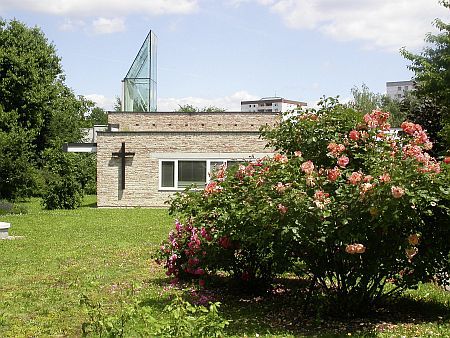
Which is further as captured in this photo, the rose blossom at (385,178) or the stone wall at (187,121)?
the stone wall at (187,121)

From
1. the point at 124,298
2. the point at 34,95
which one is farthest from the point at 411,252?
the point at 34,95

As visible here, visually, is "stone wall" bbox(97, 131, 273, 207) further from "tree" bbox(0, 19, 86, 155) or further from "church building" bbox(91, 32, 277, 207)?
"tree" bbox(0, 19, 86, 155)

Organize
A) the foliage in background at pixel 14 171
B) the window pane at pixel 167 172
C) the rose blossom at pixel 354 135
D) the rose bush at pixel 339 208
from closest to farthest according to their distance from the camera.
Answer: the rose bush at pixel 339 208 → the rose blossom at pixel 354 135 → the window pane at pixel 167 172 → the foliage in background at pixel 14 171

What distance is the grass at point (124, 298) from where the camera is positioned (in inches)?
267

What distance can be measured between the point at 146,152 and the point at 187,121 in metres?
5.66

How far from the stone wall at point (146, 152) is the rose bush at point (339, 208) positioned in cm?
1980

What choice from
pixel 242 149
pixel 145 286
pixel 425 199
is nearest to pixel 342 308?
pixel 425 199

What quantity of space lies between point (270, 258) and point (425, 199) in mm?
2508

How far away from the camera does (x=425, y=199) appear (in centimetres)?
607

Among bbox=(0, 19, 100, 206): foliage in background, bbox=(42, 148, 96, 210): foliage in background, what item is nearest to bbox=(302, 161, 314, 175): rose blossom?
bbox=(42, 148, 96, 210): foliage in background

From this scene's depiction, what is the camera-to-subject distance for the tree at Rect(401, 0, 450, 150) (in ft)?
79.0

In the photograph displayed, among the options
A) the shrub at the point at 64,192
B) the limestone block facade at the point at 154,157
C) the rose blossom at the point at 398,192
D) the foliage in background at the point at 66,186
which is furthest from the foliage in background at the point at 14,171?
the rose blossom at the point at 398,192

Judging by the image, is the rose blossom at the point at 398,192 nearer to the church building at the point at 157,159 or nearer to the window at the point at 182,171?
the church building at the point at 157,159

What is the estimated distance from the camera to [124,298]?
846 cm
